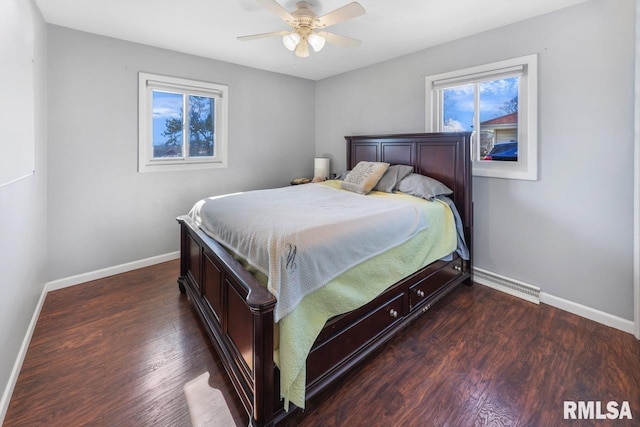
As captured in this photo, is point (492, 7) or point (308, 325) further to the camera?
point (492, 7)

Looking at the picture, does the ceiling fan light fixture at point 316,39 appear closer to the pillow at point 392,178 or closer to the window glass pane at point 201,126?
the pillow at point 392,178

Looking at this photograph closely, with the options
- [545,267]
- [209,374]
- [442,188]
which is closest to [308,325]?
[209,374]

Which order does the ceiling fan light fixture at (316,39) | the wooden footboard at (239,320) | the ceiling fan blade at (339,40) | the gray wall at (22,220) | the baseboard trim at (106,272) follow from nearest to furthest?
the wooden footboard at (239,320)
the gray wall at (22,220)
the ceiling fan light fixture at (316,39)
the ceiling fan blade at (339,40)
the baseboard trim at (106,272)

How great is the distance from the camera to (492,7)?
8.04 feet

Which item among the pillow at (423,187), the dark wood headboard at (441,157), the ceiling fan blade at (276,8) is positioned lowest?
the pillow at (423,187)

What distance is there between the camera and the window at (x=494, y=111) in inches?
105

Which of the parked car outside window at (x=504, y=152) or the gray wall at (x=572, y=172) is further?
the parked car outside window at (x=504, y=152)

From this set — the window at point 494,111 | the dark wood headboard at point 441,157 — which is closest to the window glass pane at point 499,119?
the window at point 494,111

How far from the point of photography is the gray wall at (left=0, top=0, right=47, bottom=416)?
1593 mm

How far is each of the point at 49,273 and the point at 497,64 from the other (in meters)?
4.70

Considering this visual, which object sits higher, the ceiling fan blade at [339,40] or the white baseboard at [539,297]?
the ceiling fan blade at [339,40]

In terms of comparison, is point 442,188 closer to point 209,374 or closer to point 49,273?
point 209,374

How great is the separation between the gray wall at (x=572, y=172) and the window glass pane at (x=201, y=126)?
287 cm
